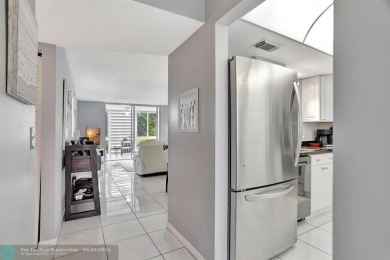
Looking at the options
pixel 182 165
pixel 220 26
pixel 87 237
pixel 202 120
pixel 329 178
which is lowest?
pixel 87 237

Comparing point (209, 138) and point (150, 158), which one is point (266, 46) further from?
point (150, 158)

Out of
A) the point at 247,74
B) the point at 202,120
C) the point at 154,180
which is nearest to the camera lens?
the point at 247,74

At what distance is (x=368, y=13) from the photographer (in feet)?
2.53

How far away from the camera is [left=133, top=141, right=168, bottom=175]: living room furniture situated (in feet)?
16.8

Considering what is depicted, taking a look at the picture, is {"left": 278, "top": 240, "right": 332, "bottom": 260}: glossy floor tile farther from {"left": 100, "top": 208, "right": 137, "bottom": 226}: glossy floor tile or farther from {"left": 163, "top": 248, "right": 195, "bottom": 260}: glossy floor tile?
{"left": 100, "top": 208, "right": 137, "bottom": 226}: glossy floor tile

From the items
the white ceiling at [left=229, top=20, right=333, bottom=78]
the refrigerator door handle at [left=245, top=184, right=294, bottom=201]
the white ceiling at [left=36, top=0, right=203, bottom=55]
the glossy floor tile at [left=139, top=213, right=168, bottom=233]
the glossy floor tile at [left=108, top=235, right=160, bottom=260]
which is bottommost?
the glossy floor tile at [left=139, top=213, right=168, bottom=233]

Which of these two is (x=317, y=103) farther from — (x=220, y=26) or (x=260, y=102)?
(x=220, y=26)

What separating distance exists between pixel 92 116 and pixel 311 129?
7544 millimetres

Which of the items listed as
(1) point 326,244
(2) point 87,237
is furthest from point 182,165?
(1) point 326,244

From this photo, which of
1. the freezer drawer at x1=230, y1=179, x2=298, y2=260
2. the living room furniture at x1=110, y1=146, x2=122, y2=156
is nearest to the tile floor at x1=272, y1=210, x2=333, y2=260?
the freezer drawer at x1=230, y1=179, x2=298, y2=260

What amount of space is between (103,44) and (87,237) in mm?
2245

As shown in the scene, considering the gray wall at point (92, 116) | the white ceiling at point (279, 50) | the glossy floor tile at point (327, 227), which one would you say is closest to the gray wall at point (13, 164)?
the white ceiling at point (279, 50)

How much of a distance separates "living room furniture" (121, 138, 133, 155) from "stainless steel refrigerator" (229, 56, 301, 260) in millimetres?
7828

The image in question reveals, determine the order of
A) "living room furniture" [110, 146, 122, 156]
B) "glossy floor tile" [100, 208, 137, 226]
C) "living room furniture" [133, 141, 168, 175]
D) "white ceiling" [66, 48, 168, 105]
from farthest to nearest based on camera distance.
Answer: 1. "living room furniture" [110, 146, 122, 156]
2. "living room furniture" [133, 141, 168, 175]
3. "white ceiling" [66, 48, 168, 105]
4. "glossy floor tile" [100, 208, 137, 226]
